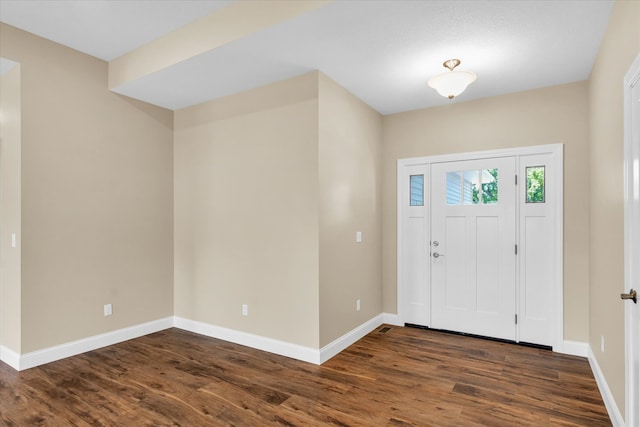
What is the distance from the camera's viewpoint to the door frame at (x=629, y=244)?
181cm

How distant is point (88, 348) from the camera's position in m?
3.44

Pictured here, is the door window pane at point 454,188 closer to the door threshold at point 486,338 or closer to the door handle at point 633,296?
the door threshold at point 486,338

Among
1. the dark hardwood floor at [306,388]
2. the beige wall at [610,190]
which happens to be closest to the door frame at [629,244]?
the beige wall at [610,190]

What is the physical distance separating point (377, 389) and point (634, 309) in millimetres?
1714

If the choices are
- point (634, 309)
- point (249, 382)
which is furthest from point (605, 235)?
point (249, 382)

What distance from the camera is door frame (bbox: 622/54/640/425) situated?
1808 mm

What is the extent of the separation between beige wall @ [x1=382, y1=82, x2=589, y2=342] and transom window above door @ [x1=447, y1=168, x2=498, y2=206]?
11.0 inches

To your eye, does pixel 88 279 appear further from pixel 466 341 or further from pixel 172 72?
pixel 466 341

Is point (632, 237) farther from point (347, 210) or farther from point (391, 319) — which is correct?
point (391, 319)

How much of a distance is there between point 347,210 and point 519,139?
6.35 ft

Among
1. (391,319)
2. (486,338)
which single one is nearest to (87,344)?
(391,319)

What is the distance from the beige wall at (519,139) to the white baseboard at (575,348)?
47mm

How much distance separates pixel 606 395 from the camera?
242 centimetres

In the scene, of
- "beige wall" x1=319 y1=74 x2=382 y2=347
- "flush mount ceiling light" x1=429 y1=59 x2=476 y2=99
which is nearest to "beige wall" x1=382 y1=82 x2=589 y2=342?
"beige wall" x1=319 y1=74 x2=382 y2=347
